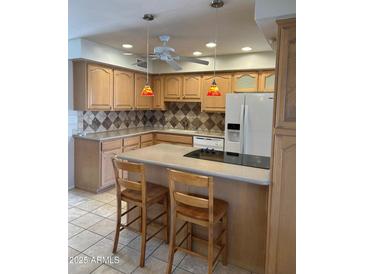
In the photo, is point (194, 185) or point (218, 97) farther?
point (218, 97)

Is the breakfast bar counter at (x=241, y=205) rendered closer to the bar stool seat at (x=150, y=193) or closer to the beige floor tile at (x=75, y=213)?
the bar stool seat at (x=150, y=193)

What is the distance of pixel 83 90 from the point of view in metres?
3.87

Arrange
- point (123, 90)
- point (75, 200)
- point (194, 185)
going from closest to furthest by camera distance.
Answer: point (194, 185) → point (75, 200) → point (123, 90)

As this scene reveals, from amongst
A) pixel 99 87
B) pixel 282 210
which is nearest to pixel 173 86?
pixel 99 87

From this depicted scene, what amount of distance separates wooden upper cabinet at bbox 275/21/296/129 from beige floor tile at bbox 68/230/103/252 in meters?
2.23

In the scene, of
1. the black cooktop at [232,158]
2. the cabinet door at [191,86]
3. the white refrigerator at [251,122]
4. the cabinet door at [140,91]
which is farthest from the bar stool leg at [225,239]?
the cabinet door at [140,91]

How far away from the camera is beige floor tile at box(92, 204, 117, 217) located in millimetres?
→ 3196

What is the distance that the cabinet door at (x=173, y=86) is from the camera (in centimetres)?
514

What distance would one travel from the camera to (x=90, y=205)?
346 centimetres

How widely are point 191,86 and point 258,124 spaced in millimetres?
1846

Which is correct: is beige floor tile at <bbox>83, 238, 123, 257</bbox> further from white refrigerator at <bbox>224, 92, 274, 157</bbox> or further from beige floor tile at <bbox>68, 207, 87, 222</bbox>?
white refrigerator at <bbox>224, 92, 274, 157</bbox>

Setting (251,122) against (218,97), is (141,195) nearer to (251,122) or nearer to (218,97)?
(251,122)

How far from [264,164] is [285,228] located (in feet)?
2.21
